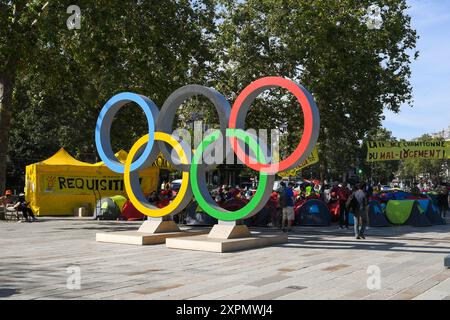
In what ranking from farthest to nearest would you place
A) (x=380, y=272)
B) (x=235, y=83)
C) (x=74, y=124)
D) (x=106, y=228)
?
(x=74, y=124) → (x=235, y=83) → (x=106, y=228) → (x=380, y=272)

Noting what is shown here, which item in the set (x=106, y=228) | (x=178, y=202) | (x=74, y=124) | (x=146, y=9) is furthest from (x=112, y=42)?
(x=74, y=124)

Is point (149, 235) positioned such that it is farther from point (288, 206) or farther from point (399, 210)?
point (399, 210)

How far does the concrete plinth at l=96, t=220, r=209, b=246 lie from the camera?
1351cm

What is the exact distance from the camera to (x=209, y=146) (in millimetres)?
13500

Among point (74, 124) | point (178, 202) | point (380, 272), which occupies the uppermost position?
point (74, 124)

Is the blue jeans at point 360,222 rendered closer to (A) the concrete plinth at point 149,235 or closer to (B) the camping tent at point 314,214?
(B) the camping tent at point 314,214

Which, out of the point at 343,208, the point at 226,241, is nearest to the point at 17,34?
the point at 226,241

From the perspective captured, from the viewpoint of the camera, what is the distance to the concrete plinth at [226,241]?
12055 millimetres

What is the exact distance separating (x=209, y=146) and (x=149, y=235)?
2.85 meters

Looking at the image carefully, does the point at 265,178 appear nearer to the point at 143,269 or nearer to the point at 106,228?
the point at 143,269

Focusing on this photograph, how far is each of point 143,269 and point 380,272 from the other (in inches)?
169

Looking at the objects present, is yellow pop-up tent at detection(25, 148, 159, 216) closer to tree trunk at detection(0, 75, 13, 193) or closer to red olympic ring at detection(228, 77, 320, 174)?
tree trunk at detection(0, 75, 13, 193)

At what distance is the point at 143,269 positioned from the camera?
9461 millimetres

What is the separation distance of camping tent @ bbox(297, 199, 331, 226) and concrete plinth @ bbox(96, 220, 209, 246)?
6.26 meters
